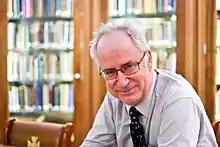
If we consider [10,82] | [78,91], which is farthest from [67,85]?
[10,82]

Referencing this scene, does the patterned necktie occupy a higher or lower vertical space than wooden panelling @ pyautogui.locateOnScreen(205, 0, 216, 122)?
lower

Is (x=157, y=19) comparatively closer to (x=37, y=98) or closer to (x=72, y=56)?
(x=72, y=56)

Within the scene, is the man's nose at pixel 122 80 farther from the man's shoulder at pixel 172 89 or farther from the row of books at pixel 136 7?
the row of books at pixel 136 7

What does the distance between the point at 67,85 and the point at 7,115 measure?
58cm

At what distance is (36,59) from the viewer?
12.7 ft

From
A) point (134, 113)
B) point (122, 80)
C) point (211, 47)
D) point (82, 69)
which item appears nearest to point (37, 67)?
point (82, 69)

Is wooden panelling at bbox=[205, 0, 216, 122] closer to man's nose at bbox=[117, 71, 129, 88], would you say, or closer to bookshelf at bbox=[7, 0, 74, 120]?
bookshelf at bbox=[7, 0, 74, 120]

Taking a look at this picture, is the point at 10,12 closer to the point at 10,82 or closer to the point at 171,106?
the point at 10,82

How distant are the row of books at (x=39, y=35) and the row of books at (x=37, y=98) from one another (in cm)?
35

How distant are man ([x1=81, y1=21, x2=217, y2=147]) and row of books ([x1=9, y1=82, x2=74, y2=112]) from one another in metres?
2.07

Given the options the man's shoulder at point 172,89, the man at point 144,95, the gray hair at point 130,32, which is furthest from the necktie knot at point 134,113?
the gray hair at point 130,32

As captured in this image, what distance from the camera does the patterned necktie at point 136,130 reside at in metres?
1.69

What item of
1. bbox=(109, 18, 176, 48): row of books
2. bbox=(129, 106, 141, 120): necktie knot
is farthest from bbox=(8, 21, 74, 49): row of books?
bbox=(129, 106, 141, 120): necktie knot

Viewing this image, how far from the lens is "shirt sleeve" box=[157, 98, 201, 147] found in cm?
149
